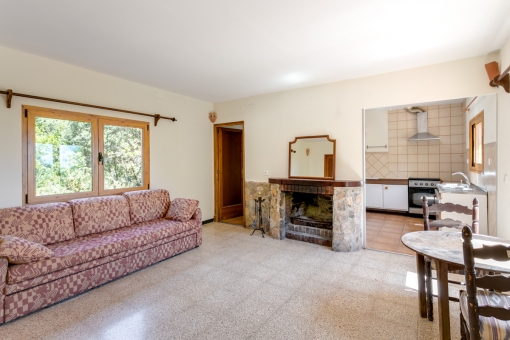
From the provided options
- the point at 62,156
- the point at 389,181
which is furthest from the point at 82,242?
the point at 389,181

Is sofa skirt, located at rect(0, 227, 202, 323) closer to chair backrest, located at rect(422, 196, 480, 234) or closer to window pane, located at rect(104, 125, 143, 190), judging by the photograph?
window pane, located at rect(104, 125, 143, 190)

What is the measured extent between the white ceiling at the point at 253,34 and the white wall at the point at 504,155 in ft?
0.92

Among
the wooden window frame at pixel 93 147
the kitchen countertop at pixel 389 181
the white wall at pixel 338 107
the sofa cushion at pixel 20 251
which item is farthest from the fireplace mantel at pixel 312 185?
the sofa cushion at pixel 20 251

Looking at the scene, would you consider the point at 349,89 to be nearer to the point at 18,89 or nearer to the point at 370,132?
the point at 370,132

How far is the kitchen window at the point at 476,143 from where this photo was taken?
3.71 metres

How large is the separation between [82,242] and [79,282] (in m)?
0.47

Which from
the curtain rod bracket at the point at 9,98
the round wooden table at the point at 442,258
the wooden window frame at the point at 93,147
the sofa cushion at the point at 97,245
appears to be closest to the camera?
the round wooden table at the point at 442,258

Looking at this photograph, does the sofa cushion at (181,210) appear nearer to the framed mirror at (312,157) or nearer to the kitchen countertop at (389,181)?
the framed mirror at (312,157)

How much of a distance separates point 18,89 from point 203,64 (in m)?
2.16

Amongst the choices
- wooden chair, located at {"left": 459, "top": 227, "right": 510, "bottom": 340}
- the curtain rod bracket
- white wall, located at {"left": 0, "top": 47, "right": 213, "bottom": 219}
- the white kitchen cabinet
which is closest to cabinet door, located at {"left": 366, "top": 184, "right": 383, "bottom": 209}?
the white kitchen cabinet

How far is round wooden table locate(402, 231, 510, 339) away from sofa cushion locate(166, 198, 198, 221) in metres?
2.89

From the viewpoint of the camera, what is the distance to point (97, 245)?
2.68m

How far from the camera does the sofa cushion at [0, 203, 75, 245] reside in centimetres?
259

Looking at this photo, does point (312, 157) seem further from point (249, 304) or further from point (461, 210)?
point (249, 304)
